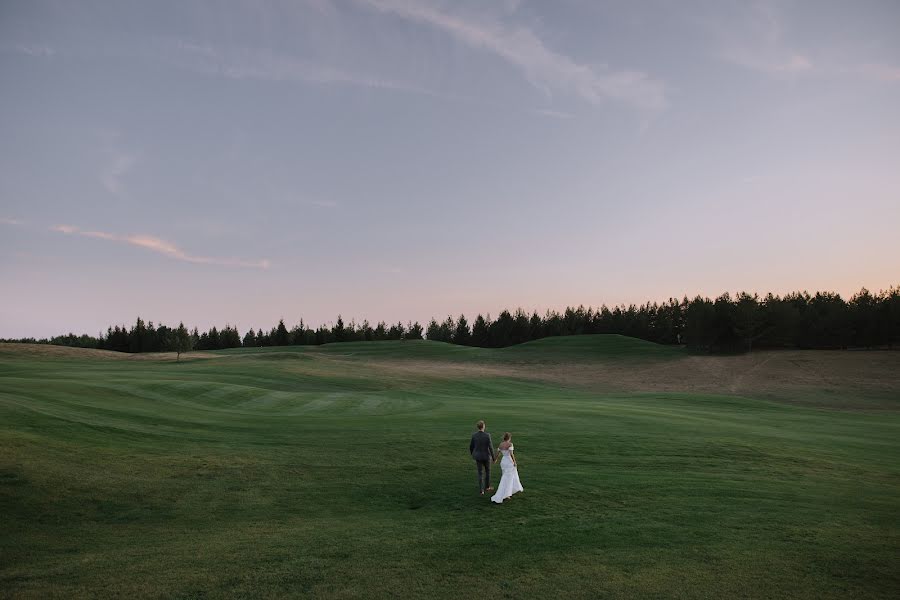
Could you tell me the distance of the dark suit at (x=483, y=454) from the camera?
57.5ft

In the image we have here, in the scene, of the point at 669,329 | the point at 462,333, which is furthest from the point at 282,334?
the point at 669,329

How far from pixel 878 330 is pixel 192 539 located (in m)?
94.3

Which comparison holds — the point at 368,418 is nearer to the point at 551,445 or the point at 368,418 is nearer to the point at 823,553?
the point at 551,445

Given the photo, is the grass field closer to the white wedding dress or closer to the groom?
the white wedding dress

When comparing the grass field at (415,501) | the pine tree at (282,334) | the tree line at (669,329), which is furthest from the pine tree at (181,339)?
the pine tree at (282,334)

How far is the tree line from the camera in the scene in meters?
80.2

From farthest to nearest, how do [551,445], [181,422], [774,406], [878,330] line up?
1. [878,330]
2. [774,406]
3. [181,422]
4. [551,445]

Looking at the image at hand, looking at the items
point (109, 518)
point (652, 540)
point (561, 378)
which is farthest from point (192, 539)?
point (561, 378)

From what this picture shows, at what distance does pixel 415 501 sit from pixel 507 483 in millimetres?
2990

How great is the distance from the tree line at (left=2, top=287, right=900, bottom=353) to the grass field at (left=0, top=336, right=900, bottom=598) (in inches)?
2039

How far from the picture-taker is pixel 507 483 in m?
16.6

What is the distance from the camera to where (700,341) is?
283 feet

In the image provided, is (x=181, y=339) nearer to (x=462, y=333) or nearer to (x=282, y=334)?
(x=282, y=334)

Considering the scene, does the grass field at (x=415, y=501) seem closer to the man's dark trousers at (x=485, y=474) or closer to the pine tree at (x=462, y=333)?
the man's dark trousers at (x=485, y=474)
